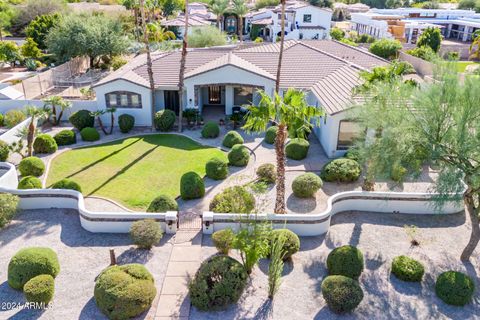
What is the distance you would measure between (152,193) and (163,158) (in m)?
4.87

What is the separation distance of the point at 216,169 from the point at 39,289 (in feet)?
37.5

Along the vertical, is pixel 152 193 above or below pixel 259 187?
below

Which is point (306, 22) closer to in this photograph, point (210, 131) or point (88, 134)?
point (210, 131)

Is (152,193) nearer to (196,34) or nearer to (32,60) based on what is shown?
(196,34)

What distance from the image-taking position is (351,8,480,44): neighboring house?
73312 mm

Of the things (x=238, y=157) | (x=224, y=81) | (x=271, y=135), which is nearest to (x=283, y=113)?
(x=238, y=157)

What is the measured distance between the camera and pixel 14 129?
27.4 m

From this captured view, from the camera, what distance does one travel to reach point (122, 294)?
13.1 meters

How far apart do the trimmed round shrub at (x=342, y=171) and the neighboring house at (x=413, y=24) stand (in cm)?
5521

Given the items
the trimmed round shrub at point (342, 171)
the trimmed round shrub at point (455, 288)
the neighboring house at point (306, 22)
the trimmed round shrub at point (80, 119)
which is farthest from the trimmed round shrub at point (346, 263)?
the neighboring house at point (306, 22)

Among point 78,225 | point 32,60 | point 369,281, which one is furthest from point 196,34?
point 369,281

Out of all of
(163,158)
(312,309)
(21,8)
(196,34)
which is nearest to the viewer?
(312,309)

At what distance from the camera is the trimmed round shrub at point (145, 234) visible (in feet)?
54.6

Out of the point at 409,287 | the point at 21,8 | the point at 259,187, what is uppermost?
the point at 21,8
